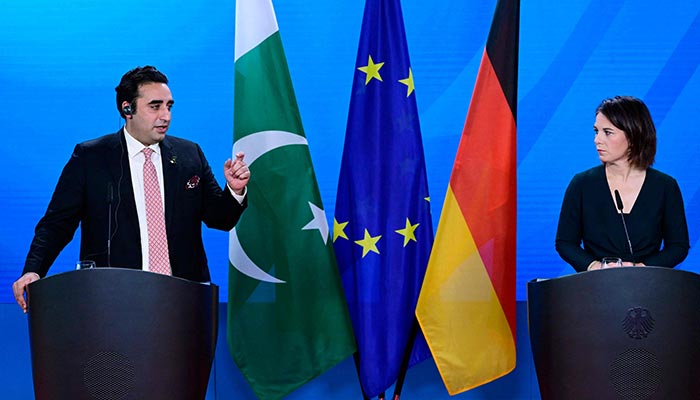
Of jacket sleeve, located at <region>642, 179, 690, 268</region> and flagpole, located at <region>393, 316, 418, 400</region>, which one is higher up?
jacket sleeve, located at <region>642, 179, 690, 268</region>

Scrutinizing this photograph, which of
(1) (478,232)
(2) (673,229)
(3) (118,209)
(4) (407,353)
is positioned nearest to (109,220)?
(3) (118,209)

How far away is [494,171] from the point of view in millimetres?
3773

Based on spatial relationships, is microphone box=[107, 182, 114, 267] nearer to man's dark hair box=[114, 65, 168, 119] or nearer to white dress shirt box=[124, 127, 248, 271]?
white dress shirt box=[124, 127, 248, 271]

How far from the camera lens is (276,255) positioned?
3875 mm

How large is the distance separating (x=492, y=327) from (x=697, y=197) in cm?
127

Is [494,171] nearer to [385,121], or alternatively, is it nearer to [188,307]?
[385,121]

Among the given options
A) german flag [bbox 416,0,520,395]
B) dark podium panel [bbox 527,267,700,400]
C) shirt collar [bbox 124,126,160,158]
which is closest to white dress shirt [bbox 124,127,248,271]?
shirt collar [bbox 124,126,160,158]

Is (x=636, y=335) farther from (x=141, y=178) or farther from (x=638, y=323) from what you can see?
(x=141, y=178)

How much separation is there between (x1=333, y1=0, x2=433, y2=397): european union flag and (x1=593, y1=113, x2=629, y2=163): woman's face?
0.80m

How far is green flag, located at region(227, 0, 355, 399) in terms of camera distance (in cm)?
386

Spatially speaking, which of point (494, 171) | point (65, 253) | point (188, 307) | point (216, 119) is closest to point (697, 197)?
point (494, 171)

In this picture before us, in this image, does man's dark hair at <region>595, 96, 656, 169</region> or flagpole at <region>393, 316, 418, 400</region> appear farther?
flagpole at <region>393, 316, 418, 400</region>

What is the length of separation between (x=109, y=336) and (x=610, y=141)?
189 centimetres

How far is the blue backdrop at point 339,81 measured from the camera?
4.34 meters
